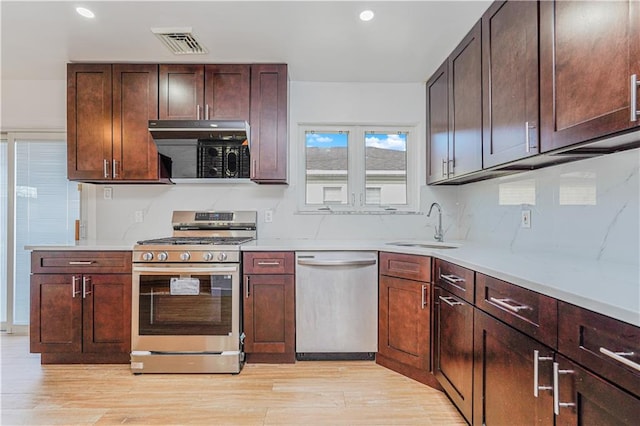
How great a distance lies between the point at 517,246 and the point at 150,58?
3096mm

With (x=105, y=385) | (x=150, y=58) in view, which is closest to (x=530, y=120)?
(x=150, y=58)

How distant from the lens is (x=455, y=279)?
1833 mm

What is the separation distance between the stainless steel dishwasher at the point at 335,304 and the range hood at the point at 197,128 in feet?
3.59

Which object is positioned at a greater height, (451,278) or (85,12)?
(85,12)

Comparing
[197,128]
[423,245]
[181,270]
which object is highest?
[197,128]

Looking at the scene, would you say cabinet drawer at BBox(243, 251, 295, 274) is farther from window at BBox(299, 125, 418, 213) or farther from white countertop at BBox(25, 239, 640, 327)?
white countertop at BBox(25, 239, 640, 327)

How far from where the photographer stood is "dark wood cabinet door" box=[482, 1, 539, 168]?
5.02ft

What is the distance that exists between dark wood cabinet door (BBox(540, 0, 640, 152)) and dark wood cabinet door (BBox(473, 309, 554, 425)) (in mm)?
814

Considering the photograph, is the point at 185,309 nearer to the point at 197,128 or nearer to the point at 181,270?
the point at 181,270

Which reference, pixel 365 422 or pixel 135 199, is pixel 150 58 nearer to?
pixel 135 199

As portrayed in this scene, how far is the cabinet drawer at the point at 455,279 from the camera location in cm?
165

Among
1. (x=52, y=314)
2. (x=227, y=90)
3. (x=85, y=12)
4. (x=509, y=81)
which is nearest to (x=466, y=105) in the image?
(x=509, y=81)

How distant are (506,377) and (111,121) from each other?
10.6ft

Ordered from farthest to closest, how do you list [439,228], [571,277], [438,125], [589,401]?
[439,228] < [438,125] < [571,277] < [589,401]
